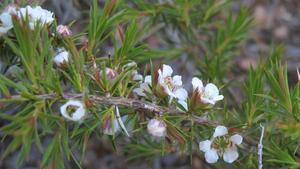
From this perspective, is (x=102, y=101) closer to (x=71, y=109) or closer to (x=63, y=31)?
A: (x=71, y=109)

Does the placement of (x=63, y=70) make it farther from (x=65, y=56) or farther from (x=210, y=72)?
(x=210, y=72)

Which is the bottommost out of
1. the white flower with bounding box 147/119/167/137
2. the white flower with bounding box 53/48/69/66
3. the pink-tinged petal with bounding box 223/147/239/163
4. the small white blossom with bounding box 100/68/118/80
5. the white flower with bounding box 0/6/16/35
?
the pink-tinged petal with bounding box 223/147/239/163

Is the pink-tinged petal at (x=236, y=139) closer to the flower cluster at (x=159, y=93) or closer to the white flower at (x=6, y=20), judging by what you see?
the flower cluster at (x=159, y=93)

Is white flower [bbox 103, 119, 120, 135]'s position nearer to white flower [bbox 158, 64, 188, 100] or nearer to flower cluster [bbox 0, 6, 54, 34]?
white flower [bbox 158, 64, 188, 100]

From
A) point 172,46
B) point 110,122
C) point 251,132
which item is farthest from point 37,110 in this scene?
point 172,46

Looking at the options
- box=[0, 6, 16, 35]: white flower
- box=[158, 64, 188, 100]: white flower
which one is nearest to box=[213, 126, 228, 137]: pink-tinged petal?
box=[158, 64, 188, 100]: white flower

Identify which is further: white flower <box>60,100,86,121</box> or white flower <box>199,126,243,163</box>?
white flower <box>199,126,243,163</box>

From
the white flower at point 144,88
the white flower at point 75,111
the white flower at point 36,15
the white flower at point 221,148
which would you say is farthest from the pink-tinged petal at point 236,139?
the white flower at point 36,15
